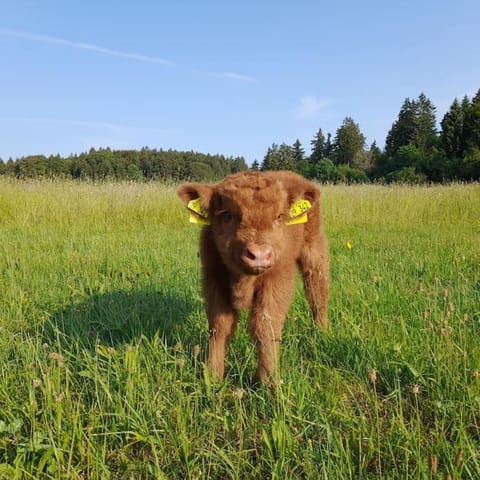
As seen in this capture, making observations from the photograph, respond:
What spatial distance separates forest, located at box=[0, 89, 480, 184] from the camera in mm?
23156

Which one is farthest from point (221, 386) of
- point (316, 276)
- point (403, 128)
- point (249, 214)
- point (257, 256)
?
point (403, 128)

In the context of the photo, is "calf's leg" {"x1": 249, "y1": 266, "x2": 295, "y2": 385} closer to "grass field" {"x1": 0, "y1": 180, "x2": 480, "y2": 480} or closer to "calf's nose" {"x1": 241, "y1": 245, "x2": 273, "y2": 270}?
"grass field" {"x1": 0, "y1": 180, "x2": 480, "y2": 480}

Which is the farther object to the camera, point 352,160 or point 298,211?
point 352,160

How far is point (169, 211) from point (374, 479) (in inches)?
414

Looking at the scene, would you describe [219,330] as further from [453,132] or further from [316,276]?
[453,132]

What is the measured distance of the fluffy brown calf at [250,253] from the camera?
2809mm

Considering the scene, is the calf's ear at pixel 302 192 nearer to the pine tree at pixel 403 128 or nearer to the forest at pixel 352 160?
the forest at pixel 352 160

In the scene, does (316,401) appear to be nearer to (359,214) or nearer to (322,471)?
(322,471)

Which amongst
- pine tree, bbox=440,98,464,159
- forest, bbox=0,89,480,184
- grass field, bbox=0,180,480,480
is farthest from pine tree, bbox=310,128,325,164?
grass field, bbox=0,180,480,480

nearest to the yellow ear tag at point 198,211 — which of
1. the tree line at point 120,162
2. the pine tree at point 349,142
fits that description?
the tree line at point 120,162

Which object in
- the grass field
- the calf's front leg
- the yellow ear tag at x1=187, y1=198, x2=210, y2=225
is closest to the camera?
the grass field

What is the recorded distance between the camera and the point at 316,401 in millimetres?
2441

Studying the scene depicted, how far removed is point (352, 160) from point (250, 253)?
82956 millimetres

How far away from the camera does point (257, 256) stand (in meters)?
2.63
